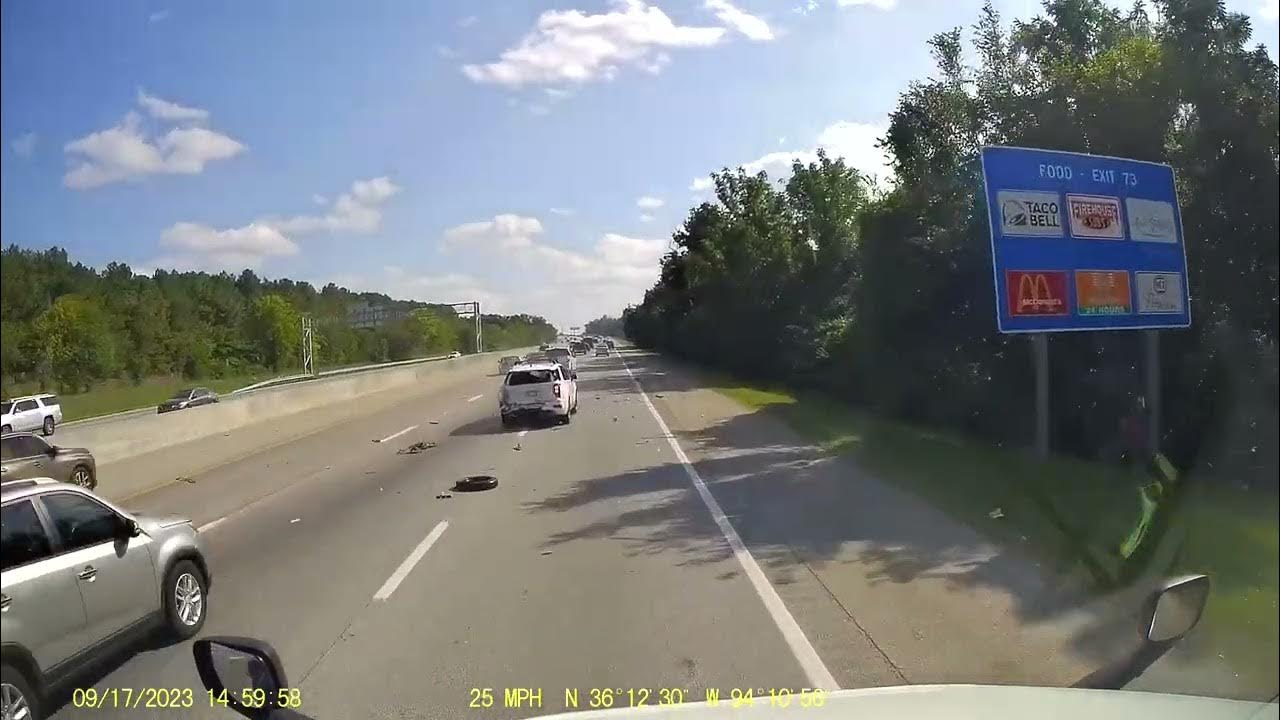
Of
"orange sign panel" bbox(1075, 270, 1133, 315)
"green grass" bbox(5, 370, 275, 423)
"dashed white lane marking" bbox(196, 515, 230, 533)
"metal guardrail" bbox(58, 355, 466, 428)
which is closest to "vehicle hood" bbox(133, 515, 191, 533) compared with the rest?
"green grass" bbox(5, 370, 275, 423)

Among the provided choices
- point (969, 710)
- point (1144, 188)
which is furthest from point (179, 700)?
point (1144, 188)

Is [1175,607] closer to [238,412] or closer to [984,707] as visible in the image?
[984,707]

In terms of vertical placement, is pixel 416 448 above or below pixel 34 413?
below

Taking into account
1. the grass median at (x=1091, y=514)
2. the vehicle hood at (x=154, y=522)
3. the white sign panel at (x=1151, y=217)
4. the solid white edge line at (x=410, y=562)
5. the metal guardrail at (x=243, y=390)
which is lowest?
the grass median at (x=1091, y=514)

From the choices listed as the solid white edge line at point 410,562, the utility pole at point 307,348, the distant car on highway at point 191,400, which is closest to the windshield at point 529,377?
the distant car on highway at point 191,400

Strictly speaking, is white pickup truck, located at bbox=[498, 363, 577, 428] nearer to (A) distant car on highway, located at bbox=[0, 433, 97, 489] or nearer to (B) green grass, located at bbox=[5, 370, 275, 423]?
(B) green grass, located at bbox=[5, 370, 275, 423]

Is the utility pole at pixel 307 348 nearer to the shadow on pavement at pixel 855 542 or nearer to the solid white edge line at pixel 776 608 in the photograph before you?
the shadow on pavement at pixel 855 542

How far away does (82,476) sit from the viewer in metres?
13.8

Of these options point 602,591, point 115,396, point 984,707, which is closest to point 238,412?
point 115,396

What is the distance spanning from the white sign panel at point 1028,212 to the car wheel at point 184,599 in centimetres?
1084

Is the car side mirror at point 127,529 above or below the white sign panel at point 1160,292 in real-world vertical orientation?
below

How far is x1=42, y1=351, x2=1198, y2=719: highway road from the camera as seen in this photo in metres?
6.29

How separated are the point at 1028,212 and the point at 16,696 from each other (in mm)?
12676

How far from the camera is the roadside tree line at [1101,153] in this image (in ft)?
43.5
